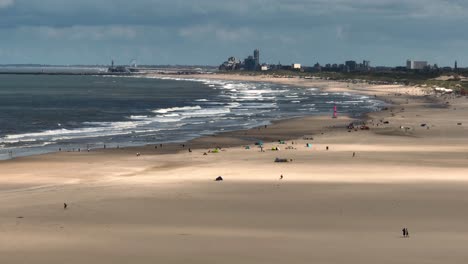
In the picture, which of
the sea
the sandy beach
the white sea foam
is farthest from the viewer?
the white sea foam

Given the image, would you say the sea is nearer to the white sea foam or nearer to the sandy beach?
the white sea foam

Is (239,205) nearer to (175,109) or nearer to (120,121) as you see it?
(120,121)

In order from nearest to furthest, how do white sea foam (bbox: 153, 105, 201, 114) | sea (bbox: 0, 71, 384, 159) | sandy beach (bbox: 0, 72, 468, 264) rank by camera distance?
sandy beach (bbox: 0, 72, 468, 264)
sea (bbox: 0, 71, 384, 159)
white sea foam (bbox: 153, 105, 201, 114)

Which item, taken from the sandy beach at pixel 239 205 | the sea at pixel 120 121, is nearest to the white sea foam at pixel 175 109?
the sea at pixel 120 121

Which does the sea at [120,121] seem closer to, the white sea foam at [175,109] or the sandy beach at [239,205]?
the white sea foam at [175,109]

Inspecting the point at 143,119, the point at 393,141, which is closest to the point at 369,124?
the point at 393,141

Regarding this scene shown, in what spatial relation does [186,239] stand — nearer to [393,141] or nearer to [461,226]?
[461,226]

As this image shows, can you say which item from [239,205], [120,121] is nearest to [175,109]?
[120,121]

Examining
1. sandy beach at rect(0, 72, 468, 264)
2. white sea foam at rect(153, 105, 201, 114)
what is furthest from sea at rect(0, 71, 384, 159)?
sandy beach at rect(0, 72, 468, 264)
